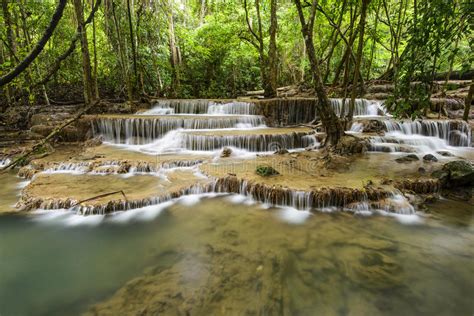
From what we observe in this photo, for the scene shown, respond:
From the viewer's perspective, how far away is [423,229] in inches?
170

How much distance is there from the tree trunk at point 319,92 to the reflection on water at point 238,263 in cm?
328

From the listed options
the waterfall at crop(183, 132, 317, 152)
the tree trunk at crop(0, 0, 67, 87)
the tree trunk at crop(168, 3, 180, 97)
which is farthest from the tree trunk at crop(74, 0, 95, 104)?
the tree trunk at crop(0, 0, 67, 87)

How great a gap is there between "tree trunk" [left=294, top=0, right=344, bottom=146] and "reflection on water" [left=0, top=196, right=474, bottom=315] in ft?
10.7

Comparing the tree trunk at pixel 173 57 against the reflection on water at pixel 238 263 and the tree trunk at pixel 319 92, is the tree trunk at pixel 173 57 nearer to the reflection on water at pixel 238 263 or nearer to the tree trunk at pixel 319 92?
the tree trunk at pixel 319 92

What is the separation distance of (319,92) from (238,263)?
17.1 ft

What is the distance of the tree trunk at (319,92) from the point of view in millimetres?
6519

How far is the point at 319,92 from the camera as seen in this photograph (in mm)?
6953

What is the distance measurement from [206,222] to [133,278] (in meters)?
1.59

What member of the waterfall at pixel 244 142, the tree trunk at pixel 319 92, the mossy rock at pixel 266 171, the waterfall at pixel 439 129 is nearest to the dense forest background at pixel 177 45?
the waterfall at pixel 439 129

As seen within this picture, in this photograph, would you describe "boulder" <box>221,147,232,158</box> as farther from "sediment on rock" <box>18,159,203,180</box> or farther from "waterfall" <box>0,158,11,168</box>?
"waterfall" <box>0,158,11,168</box>

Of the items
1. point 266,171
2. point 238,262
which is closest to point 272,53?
point 266,171

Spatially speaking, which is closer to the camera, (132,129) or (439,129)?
(439,129)

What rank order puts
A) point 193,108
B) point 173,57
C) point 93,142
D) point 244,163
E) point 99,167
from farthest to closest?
point 173,57
point 193,108
point 93,142
point 244,163
point 99,167

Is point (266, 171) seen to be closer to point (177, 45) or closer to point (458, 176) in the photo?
point (458, 176)
